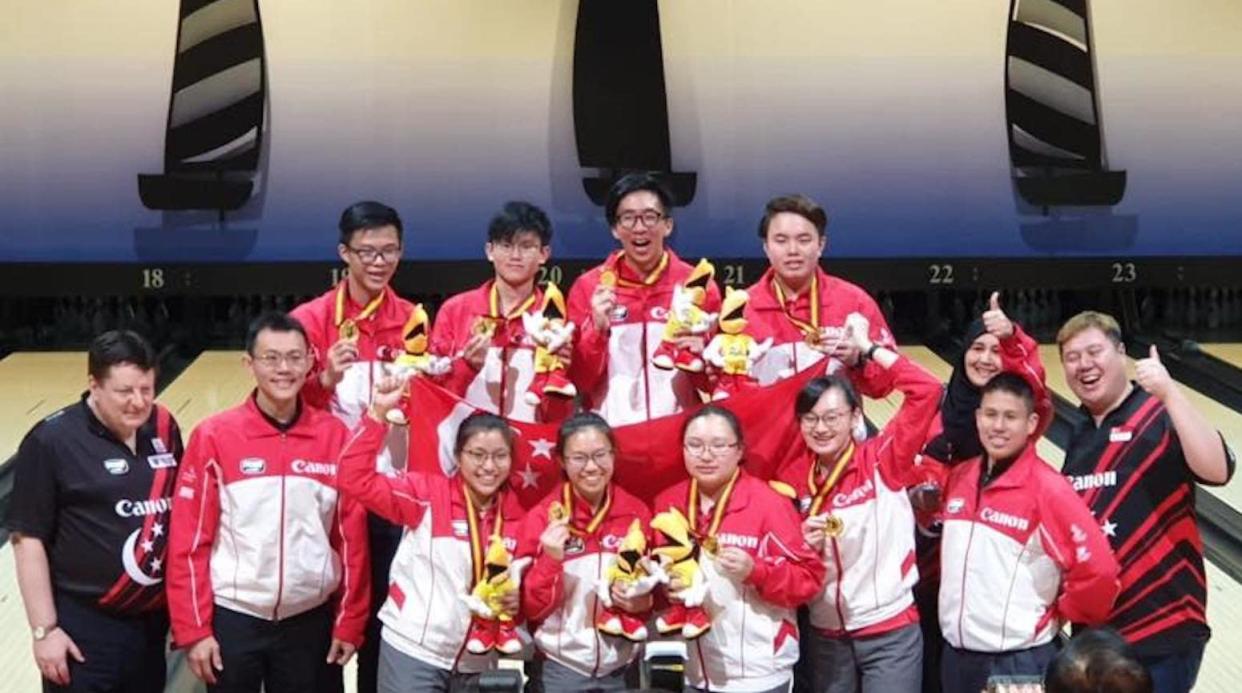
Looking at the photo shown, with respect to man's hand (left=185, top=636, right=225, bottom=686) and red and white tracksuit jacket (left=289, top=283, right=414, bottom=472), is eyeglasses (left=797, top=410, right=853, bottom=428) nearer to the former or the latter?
red and white tracksuit jacket (left=289, top=283, right=414, bottom=472)

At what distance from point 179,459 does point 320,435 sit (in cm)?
34

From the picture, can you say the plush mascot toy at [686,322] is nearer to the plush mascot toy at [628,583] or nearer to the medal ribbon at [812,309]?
the medal ribbon at [812,309]

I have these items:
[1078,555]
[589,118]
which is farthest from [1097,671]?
[589,118]

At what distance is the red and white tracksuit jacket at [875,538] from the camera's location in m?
3.87

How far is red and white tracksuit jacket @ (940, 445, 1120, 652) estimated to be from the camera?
365cm

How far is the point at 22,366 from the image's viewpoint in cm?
845

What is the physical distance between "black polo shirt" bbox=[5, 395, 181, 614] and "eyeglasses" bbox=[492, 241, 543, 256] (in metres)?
1.06

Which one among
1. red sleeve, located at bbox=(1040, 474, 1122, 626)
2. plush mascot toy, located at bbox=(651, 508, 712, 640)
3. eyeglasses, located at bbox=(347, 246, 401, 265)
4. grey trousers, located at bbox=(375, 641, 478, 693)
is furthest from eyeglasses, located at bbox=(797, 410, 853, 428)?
eyeglasses, located at bbox=(347, 246, 401, 265)

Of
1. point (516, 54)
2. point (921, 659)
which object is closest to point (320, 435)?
point (921, 659)

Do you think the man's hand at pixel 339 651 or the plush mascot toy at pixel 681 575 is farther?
the man's hand at pixel 339 651

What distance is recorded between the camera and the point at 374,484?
3.85 m

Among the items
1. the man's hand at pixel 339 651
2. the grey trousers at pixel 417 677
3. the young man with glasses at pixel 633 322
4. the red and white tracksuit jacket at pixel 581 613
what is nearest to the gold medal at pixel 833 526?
the red and white tracksuit jacket at pixel 581 613

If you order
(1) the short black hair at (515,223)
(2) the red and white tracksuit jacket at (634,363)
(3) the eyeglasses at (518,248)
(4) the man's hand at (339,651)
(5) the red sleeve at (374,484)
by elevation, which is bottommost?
(4) the man's hand at (339,651)

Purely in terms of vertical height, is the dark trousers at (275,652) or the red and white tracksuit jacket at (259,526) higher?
the red and white tracksuit jacket at (259,526)
